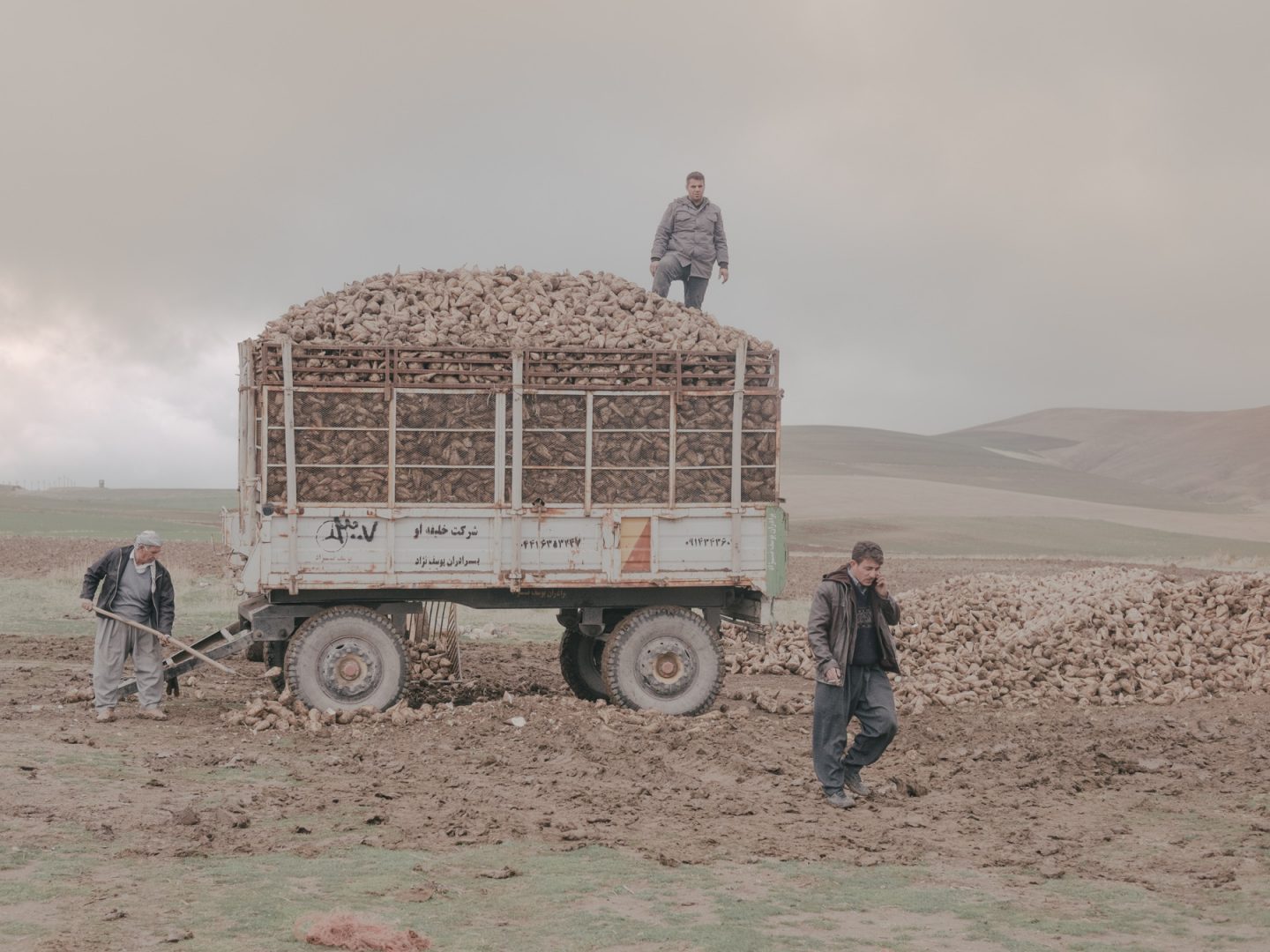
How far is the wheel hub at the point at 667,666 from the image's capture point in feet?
44.2

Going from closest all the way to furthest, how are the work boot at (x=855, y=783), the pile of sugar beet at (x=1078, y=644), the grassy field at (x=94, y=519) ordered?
the work boot at (x=855, y=783) → the pile of sugar beet at (x=1078, y=644) → the grassy field at (x=94, y=519)

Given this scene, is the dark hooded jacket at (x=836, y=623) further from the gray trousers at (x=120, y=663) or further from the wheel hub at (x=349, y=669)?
the gray trousers at (x=120, y=663)

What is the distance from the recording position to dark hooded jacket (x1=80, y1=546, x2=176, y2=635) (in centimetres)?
1286

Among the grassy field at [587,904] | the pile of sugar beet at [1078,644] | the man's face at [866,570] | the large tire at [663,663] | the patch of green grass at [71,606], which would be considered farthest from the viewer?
the patch of green grass at [71,606]

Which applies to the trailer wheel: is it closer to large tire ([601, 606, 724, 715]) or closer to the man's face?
large tire ([601, 606, 724, 715])

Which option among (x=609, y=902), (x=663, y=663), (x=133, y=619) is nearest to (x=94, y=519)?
(x=133, y=619)

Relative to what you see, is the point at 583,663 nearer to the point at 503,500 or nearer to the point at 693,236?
the point at 503,500

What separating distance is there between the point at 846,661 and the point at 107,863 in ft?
15.6

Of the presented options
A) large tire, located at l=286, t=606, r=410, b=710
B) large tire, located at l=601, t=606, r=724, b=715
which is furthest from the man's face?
large tire, located at l=286, t=606, r=410, b=710

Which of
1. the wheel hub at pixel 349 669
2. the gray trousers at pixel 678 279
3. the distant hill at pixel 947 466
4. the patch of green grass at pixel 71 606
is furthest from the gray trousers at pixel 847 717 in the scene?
the distant hill at pixel 947 466

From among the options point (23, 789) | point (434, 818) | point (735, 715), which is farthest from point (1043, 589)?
point (23, 789)

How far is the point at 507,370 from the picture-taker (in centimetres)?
1308

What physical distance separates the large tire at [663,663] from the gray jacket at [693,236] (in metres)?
4.66

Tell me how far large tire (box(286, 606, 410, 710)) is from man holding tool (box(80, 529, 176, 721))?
1.22 metres
